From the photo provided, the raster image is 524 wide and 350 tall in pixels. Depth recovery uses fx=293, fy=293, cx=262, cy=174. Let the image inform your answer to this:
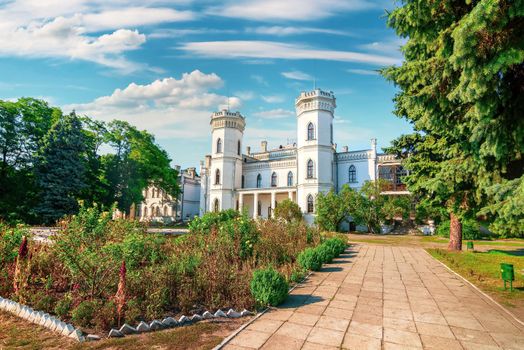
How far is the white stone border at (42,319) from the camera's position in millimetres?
4242

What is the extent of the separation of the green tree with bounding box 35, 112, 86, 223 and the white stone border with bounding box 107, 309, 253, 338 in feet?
Result: 76.9

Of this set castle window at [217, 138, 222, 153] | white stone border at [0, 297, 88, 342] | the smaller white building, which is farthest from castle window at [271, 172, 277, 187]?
white stone border at [0, 297, 88, 342]

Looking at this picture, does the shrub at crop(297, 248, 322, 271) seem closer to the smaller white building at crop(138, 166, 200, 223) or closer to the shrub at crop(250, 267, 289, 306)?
the shrub at crop(250, 267, 289, 306)

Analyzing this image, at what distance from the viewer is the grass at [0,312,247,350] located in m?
3.98

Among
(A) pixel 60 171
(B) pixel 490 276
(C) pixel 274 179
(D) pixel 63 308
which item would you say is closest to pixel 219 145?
(C) pixel 274 179

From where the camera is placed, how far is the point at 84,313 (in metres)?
4.65

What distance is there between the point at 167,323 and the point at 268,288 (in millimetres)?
1957

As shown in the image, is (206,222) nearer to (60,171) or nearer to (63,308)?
(63,308)

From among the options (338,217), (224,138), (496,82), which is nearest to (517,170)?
(496,82)

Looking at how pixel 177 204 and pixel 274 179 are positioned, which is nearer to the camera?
pixel 274 179

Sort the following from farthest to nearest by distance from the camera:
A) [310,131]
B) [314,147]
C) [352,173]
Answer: [352,173] → [310,131] → [314,147]

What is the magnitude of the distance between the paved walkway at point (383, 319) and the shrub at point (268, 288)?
235 mm

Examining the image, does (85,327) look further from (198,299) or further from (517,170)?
(517,170)

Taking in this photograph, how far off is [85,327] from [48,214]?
23.5m
